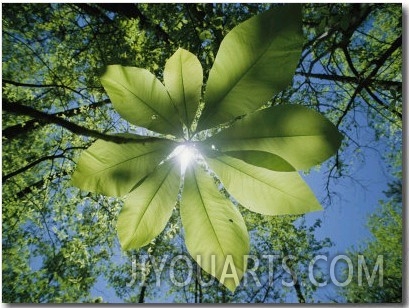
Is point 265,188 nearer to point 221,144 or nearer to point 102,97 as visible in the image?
point 221,144

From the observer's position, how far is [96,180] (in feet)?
3.32

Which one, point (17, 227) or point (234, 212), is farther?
point (17, 227)

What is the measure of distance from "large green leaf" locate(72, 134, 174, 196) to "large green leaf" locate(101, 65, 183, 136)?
48 millimetres

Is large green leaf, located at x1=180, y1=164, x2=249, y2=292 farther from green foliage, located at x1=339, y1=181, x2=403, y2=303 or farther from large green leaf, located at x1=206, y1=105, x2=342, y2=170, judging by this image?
green foliage, located at x1=339, y1=181, x2=403, y2=303

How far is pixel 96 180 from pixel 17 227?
4.23m

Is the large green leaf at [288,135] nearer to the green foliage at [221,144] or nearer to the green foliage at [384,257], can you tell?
the green foliage at [221,144]

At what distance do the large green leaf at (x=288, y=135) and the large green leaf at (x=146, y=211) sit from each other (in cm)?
22

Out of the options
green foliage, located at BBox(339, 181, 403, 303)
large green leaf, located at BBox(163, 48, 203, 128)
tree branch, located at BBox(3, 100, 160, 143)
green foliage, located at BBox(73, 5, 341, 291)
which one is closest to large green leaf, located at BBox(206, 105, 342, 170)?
green foliage, located at BBox(73, 5, 341, 291)

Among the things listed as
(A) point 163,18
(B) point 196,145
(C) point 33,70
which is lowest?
(B) point 196,145

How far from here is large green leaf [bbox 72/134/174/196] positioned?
3.29ft

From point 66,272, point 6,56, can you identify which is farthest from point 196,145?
point 66,272

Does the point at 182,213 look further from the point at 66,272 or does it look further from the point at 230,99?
the point at 66,272

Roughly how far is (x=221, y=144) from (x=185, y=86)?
0.19 meters

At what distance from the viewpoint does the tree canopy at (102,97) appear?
2.44 m
